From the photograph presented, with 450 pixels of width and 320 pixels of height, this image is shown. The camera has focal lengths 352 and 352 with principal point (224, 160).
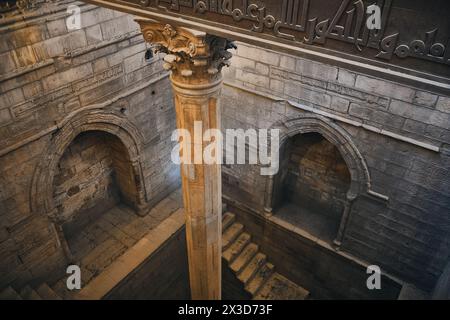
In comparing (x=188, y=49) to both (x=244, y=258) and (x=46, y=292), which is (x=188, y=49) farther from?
(x=244, y=258)

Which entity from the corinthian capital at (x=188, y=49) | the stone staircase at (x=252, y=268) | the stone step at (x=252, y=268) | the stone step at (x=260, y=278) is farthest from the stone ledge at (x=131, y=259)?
the corinthian capital at (x=188, y=49)

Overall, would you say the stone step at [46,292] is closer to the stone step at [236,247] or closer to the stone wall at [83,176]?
the stone wall at [83,176]

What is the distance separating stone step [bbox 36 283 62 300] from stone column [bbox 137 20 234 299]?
9.31 ft

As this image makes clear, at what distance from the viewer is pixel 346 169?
267 inches

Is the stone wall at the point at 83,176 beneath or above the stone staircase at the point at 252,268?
above

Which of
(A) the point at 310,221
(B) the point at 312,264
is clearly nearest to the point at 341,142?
(A) the point at 310,221

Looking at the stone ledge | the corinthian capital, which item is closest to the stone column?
the corinthian capital

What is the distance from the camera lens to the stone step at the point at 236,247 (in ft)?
27.0

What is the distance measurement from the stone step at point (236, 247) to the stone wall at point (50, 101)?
3111mm

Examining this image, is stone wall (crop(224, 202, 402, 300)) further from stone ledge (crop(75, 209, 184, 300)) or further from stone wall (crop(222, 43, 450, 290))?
stone ledge (crop(75, 209, 184, 300))

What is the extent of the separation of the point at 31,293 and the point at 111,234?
6.39 feet

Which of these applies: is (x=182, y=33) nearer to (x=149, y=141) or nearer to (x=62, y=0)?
(x=62, y=0)

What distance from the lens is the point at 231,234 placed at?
8.45 m

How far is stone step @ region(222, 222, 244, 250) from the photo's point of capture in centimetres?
834
